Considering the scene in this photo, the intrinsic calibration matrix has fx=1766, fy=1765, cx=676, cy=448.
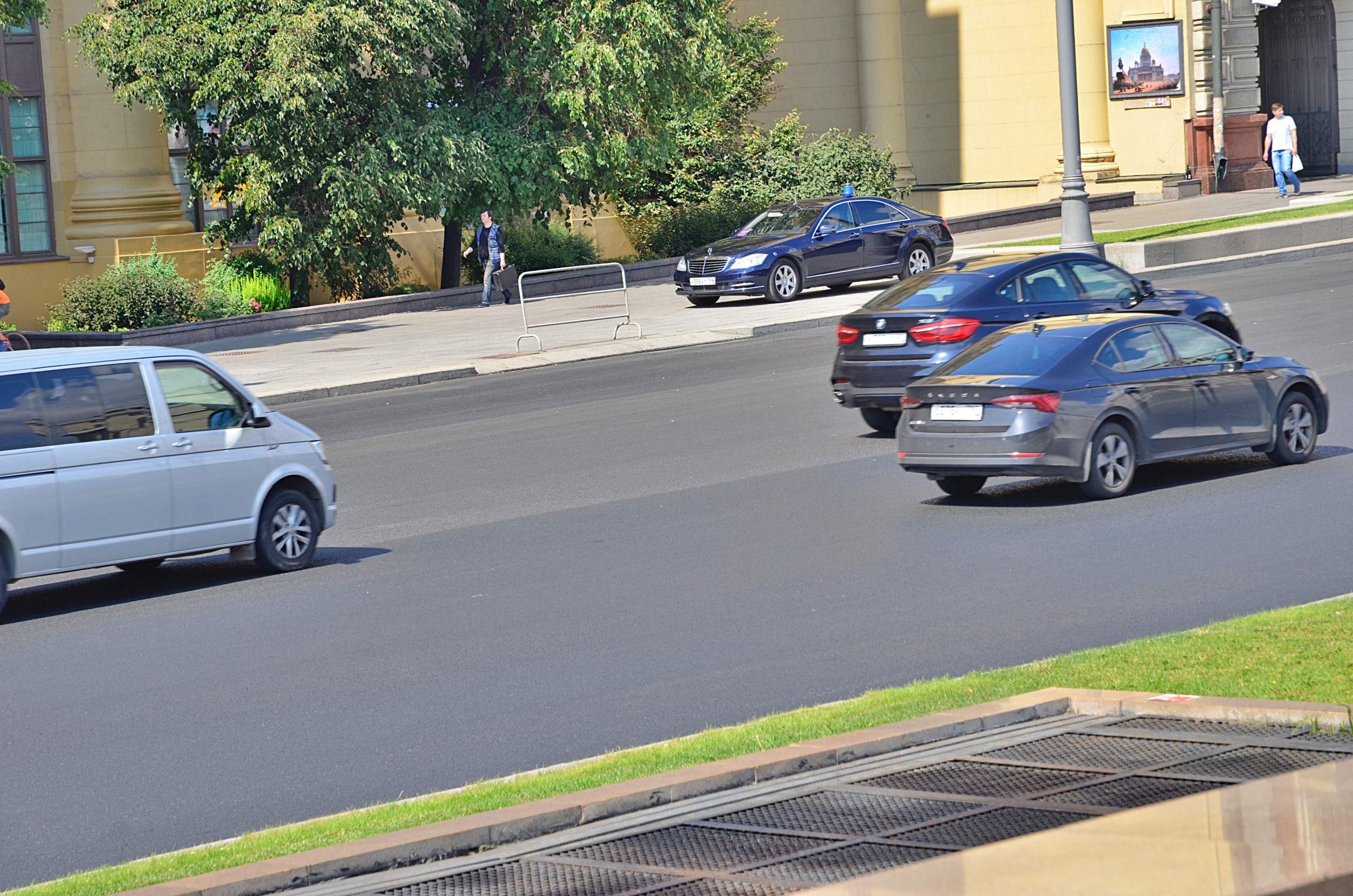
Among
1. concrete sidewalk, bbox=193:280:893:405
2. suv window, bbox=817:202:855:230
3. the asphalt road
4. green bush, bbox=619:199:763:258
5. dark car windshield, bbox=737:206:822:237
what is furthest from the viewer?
green bush, bbox=619:199:763:258

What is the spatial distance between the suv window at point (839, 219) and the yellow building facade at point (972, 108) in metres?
9.56

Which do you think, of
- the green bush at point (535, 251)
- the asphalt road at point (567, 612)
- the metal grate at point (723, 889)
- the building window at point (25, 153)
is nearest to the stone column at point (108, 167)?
the building window at point (25, 153)

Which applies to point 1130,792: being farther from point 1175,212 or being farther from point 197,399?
point 1175,212

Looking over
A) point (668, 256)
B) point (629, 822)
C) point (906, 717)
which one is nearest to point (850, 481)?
point (906, 717)

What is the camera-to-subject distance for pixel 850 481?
47.6 feet

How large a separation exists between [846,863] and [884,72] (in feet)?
142

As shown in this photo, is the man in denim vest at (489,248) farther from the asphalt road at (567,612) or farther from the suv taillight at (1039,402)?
the suv taillight at (1039,402)

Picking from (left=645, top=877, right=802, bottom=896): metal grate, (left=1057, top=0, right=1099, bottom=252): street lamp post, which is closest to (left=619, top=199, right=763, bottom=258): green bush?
(left=1057, top=0, right=1099, bottom=252): street lamp post

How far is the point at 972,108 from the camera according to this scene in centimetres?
4678

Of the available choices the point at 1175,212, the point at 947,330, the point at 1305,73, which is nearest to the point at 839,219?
the point at 1175,212

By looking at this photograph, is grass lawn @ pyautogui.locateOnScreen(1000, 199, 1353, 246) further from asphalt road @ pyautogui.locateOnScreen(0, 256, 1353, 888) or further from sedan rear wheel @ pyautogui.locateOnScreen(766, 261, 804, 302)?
asphalt road @ pyautogui.locateOnScreen(0, 256, 1353, 888)

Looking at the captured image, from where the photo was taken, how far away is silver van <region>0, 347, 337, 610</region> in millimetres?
11328

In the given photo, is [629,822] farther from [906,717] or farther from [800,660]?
[800,660]

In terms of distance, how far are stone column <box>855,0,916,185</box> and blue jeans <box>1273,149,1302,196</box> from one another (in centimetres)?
1063
